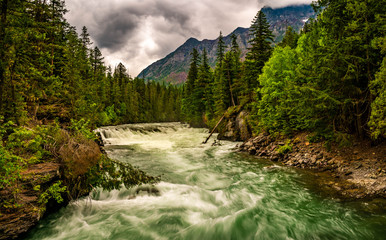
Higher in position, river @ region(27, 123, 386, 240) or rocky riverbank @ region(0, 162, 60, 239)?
rocky riverbank @ region(0, 162, 60, 239)

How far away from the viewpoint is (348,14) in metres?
9.02

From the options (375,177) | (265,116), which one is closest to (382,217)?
(375,177)

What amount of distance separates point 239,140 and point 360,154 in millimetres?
14172

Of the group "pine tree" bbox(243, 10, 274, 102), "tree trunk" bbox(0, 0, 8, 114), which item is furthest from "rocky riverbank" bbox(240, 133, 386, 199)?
"tree trunk" bbox(0, 0, 8, 114)

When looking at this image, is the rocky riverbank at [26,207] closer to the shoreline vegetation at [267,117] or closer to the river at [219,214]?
the shoreline vegetation at [267,117]

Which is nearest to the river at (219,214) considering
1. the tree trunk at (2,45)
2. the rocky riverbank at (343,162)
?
the rocky riverbank at (343,162)

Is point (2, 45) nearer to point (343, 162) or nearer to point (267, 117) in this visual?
point (343, 162)

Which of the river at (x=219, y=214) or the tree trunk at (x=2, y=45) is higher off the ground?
the tree trunk at (x=2, y=45)

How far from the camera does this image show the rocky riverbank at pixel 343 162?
7.36 m

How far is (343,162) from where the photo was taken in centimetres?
954

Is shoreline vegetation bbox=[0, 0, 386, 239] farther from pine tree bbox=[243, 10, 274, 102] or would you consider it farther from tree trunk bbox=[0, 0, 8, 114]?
pine tree bbox=[243, 10, 274, 102]

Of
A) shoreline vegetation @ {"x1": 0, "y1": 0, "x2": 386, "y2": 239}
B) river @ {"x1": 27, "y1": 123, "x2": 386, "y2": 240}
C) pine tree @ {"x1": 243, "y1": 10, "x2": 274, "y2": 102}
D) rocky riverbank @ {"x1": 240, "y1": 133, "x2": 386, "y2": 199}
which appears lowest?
river @ {"x1": 27, "y1": 123, "x2": 386, "y2": 240}

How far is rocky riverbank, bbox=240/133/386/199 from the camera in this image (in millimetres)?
7359

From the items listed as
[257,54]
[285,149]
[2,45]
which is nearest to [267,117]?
[285,149]
